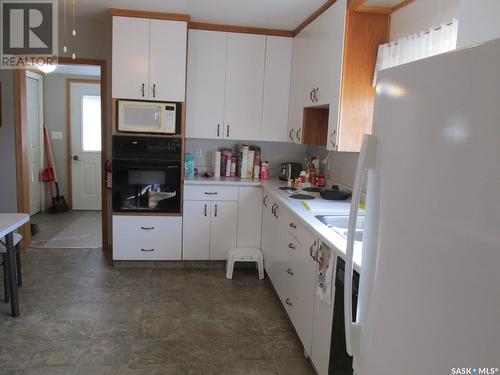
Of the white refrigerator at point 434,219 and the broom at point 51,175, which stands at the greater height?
the white refrigerator at point 434,219

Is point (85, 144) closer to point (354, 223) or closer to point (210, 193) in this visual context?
point (210, 193)

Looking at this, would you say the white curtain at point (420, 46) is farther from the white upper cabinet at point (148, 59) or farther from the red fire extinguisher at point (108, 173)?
the red fire extinguisher at point (108, 173)

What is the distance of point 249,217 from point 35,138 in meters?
3.84

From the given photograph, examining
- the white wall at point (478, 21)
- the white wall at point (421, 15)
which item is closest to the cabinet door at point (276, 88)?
the white wall at point (421, 15)

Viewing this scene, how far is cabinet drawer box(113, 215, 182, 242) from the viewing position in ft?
12.3

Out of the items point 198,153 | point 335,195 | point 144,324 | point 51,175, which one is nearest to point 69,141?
point 51,175

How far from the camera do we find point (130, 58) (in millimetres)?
3588

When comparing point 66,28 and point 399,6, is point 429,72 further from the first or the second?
point 66,28

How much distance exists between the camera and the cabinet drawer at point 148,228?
3.76 m

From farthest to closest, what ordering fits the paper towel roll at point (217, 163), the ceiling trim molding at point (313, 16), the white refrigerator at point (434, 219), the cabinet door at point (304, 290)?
the paper towel roll at point (217, 163) → the ceiling trim molding at point (313, 16) → the cabinet door at point (304, 290) → the white refrigerator at point (434, 219)

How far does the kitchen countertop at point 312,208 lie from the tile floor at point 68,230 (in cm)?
178

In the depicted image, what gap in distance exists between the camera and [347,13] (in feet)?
8.63

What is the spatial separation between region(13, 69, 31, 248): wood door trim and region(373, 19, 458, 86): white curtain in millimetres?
3464

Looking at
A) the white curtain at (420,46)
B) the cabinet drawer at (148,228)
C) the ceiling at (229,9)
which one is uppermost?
the ceiling at (229,9)
